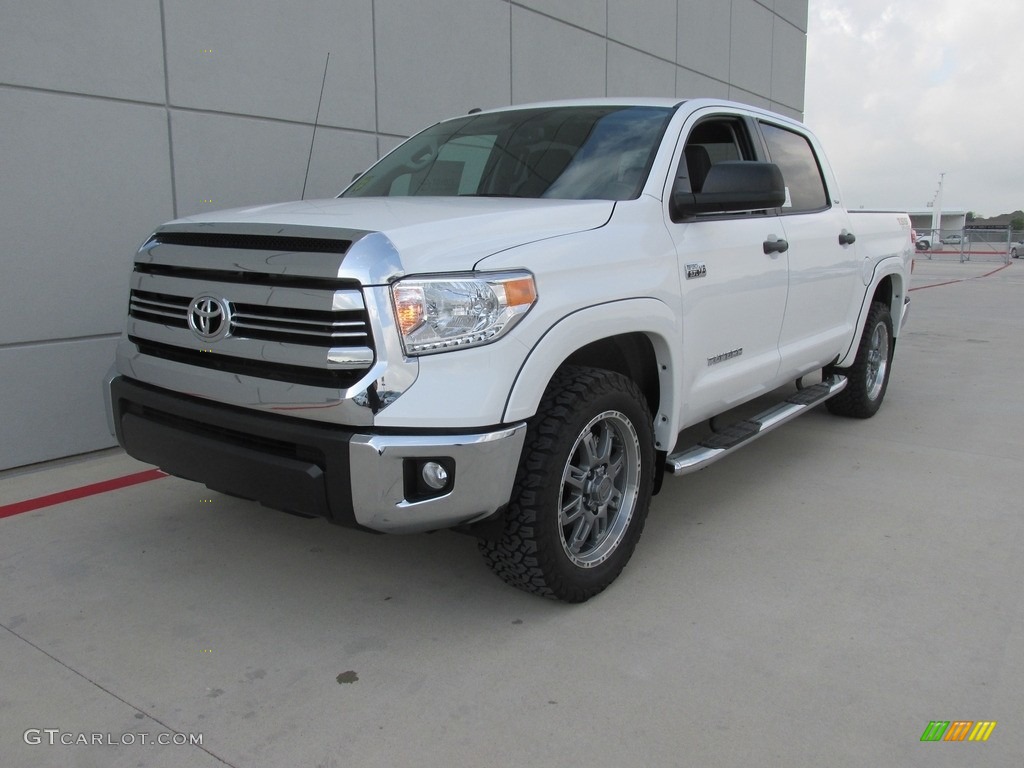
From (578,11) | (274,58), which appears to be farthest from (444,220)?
(578,11)

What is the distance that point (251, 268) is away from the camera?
2793mm

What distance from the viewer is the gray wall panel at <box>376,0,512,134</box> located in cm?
703

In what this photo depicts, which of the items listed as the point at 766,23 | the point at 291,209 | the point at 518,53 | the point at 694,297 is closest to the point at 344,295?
the point at 291,209

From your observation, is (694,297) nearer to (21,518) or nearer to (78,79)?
(21,518)

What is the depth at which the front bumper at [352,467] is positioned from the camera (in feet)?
8.34

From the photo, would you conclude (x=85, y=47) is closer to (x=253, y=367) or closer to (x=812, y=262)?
(x=253, y=367)

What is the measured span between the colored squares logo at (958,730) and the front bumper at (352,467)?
1.42m

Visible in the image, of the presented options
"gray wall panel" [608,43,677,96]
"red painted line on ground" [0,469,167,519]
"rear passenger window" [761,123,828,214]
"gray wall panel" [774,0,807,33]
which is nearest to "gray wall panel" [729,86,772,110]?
"gray wall panel" [774,0,807,33]

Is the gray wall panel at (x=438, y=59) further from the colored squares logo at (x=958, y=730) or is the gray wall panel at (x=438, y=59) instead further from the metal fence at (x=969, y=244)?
the metal fence at (x=969, y=244)

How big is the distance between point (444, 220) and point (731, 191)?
132 cm

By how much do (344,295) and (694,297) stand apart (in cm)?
161

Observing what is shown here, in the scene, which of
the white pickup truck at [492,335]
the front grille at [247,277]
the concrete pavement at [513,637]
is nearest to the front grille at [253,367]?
the white pickup truck at [492,335]

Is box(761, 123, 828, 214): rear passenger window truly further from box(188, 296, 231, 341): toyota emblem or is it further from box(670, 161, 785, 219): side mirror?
box(188, 296, 231, 341): toyota emblem

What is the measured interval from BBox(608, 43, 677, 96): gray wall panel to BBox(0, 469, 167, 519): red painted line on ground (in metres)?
7.32
